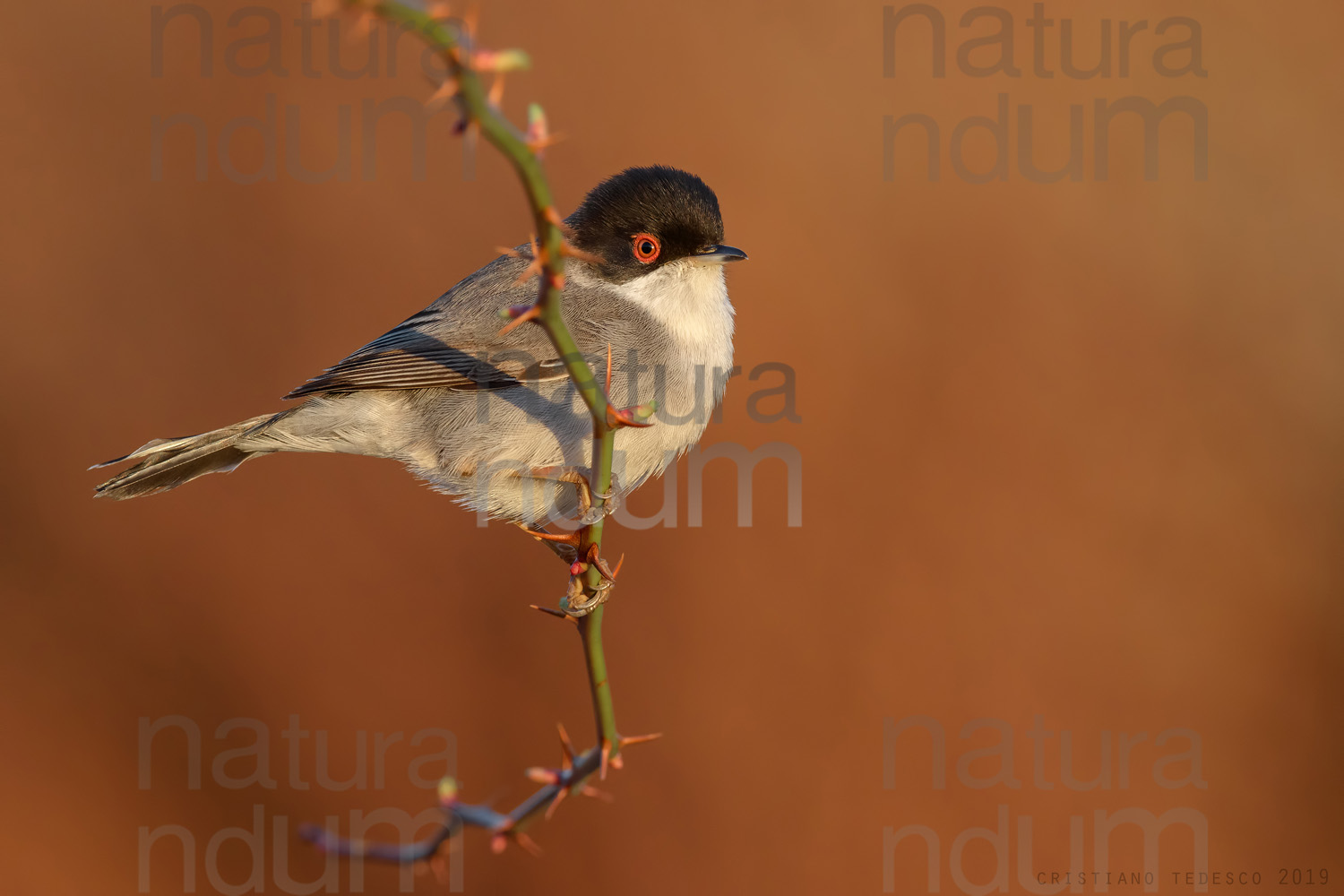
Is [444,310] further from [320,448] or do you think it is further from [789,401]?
[789,401]

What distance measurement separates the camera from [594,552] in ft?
7.15

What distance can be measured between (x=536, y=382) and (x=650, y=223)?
0.67 meters

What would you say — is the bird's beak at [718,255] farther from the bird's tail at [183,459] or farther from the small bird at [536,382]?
the bird's tail at [183,459]

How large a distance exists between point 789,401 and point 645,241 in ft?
5.77

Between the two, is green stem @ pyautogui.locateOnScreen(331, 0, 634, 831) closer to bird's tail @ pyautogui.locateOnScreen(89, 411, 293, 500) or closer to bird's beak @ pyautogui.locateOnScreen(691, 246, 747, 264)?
bird's beak @ pyautogui.locateOnScreen(691, 246, 747, 264)

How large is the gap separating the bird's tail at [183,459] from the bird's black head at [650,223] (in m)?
1.25

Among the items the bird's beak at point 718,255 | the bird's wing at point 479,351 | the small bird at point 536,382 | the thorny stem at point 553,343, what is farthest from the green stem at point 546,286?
the bird's beak at point 718,255

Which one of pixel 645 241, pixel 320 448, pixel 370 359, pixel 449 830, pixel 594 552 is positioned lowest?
pixel 449 830

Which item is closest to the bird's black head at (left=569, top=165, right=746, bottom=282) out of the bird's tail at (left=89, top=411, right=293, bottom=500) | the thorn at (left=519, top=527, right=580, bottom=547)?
the bird's tail at (left=89, top=411, right=293, bottom=500)

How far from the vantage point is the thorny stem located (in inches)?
38.9

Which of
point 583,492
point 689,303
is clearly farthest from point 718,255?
point 583,492

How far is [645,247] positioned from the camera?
3.33m

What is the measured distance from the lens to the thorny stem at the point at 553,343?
0.99 meters

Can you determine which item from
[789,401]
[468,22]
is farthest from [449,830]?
[789,401]
